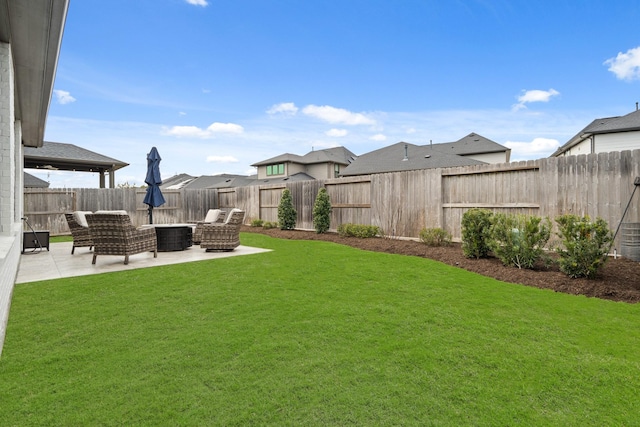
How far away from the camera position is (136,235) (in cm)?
677

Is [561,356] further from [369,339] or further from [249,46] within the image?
[249,46]

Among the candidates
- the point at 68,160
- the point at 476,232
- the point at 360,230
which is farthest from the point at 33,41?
the point at 68,160

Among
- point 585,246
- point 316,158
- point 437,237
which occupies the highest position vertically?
point 316,158

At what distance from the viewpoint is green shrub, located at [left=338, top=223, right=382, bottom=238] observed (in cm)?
974

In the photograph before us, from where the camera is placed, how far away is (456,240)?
27.3 ft

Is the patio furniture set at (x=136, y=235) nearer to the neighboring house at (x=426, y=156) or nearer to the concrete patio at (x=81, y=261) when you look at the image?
the concrete patio at (x=81, y=261)

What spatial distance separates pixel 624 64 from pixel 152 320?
3892 cm

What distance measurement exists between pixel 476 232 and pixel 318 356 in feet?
16.0

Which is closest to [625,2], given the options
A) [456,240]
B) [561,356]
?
[456,240]

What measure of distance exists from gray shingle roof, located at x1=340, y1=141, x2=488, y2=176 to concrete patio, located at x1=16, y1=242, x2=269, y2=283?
17.5 m

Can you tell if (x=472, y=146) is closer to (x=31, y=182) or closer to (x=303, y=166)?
(x=303, y=166)

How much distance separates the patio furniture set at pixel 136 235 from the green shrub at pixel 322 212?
132 inches

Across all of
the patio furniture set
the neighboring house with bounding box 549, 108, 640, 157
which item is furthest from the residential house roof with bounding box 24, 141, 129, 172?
the neighboring house with bounding box 549, 108, 640, 157

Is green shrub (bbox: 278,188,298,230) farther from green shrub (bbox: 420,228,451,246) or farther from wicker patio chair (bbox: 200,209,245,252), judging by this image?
green shrub (bbox: 420,228,451,246)
